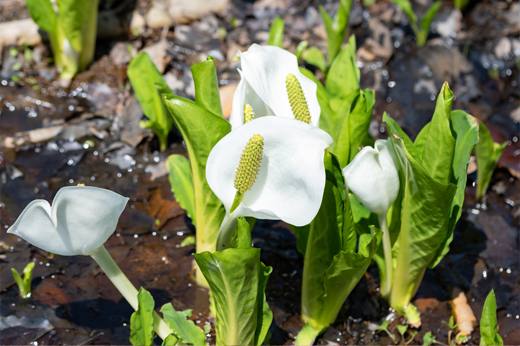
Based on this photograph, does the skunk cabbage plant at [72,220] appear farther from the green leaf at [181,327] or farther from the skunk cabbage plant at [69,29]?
the skunk cabbage plant at [69,29]

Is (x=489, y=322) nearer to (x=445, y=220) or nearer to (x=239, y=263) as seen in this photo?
(x=445, y=220)

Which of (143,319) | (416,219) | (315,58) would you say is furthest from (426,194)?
(315,58)

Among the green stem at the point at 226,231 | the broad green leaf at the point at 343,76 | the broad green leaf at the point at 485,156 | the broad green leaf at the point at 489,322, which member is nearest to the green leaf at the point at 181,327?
the green stem at the point at 226,231

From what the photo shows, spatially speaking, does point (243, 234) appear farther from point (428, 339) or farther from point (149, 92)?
point (149, 92)

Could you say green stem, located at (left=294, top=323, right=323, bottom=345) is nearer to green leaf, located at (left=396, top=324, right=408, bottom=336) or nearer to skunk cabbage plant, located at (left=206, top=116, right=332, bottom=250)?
green leaf, located at (left=396, top=324, right=408, bottom=336)

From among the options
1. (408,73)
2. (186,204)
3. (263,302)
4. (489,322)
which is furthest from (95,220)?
(408,73)
